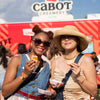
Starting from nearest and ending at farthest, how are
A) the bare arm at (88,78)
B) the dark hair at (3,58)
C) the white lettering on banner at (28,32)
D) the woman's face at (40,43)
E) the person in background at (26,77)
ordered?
the person in background at (26,77)
the bare arm at (88,78)
the woman's face at (40,43)
the dark hair at (3,58)
the white lettering on banner at (28,32)

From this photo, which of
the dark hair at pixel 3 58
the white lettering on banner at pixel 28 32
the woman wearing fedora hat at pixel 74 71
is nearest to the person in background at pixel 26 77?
the woman wearing fedora hat at pixel 74 71

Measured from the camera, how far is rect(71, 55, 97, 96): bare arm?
2102mm

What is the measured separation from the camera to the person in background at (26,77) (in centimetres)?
198

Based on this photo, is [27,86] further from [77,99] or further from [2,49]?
[2,49]

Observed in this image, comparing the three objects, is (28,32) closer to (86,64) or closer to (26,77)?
(86,64)

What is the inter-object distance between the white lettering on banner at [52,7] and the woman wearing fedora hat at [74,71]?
928cm

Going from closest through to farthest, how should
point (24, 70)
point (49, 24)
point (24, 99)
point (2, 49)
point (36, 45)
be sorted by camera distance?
1. point (24, 70)
2. point (24, 99)
3. point (36, 45)
4. point (2, 49)
5. point (49, 24)

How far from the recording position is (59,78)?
91.2 inches

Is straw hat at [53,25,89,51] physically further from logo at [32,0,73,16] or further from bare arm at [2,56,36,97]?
logo at [32,0,73,16]

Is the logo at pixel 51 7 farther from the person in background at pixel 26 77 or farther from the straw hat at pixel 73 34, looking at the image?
the person in background at pixel 26 77

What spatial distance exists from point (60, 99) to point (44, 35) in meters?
0.89

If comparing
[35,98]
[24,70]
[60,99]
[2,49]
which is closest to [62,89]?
[60,99]

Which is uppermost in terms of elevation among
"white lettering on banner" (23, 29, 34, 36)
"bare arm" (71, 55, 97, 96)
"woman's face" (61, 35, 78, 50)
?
"white lettering on banner" (23, 29, 34, 36)

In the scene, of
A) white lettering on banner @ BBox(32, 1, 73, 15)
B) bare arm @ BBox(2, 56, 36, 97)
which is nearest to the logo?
white lettering on banner @ BBox(32, 1, 73, 15)
